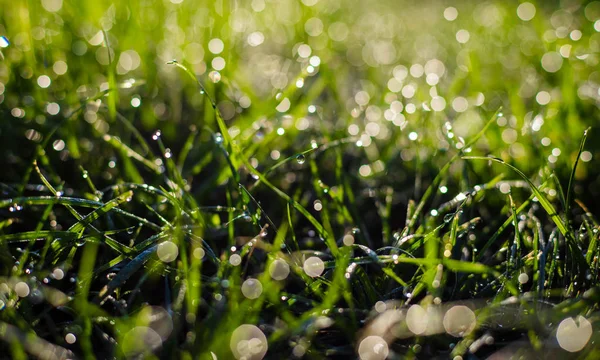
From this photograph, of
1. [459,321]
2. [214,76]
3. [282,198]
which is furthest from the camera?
[214,76]

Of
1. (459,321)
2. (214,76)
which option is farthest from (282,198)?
(459,321)

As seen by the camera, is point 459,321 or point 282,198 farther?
point 282,198

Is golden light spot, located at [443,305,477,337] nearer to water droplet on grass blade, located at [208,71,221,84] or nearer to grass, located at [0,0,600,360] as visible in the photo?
grass, located at [0,0,600,360]

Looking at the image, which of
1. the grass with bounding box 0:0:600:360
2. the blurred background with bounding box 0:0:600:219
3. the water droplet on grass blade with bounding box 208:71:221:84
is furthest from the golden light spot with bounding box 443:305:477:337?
the water droplet on grass blade with bounding box 208:71:221:84

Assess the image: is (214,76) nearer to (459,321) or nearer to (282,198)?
(282,198)

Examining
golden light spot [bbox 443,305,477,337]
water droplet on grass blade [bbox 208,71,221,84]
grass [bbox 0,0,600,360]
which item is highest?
water droplet on grass blade [bbox 208,71,221,84]

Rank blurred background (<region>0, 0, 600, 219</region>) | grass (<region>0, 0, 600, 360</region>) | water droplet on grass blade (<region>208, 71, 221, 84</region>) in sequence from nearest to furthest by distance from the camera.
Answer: grass (<region>0, 0, 600, 360</region>) → blurred background (<region>0, 0, 600, 219</region>) → water droplet on grass blade (<region>208, 71, 221, 84</region>)

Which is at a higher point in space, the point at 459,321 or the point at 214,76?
the point at 214,76

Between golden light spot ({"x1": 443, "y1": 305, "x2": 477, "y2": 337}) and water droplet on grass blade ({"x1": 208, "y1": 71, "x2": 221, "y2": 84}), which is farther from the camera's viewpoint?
water droplet on grass blade ({"x1": 208, "y1": 71, "x2": 221, "y2": 84})

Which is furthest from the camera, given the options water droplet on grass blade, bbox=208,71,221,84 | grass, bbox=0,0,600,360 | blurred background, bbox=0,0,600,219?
water droplet on grass blade, bbox=208,71,221,84

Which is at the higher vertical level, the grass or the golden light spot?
the grass
